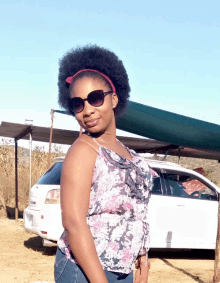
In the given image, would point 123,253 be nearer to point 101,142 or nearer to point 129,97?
point 101,142

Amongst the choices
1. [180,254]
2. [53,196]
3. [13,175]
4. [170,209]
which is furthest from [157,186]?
[13,175]

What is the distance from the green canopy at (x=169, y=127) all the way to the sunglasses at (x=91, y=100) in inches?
180

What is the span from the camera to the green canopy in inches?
257

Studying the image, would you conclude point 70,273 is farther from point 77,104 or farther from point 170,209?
point 170,209

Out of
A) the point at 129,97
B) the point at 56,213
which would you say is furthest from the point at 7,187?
the point at 129,97

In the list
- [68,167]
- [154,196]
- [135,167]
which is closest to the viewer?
[68,167]

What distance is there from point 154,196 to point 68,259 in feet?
19.1

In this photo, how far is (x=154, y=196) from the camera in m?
7.30

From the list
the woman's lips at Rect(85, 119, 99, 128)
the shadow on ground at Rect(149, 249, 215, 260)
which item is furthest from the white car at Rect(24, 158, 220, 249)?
the woman's lips at Rect(85, 119, 99, 128)

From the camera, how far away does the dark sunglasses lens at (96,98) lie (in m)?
1.73

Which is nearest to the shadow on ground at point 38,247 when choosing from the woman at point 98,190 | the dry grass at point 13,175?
the dry grass at point 13,175

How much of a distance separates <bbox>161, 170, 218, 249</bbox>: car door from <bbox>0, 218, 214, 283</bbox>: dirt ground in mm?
432

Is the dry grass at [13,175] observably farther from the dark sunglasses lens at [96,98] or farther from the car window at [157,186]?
the dark sunglasses lens at [96,98]

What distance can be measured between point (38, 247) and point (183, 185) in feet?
9.87
